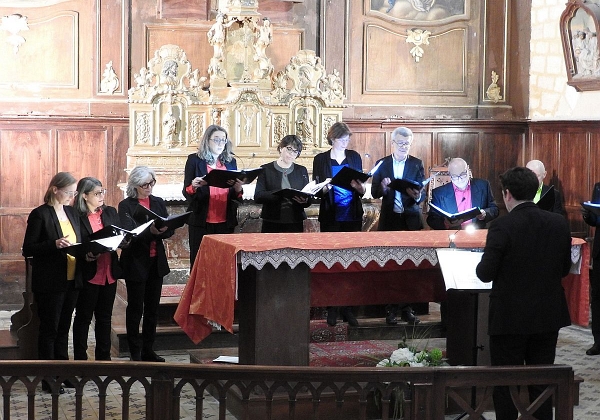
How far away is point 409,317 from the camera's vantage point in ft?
25.8

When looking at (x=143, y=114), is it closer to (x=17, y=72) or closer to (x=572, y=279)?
(x=17, y=72)

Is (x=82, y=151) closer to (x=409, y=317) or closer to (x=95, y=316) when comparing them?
(x=95, y=316)

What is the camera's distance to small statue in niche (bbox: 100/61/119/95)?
34.2 ft

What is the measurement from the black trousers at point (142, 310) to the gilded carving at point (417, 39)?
18.3 ft

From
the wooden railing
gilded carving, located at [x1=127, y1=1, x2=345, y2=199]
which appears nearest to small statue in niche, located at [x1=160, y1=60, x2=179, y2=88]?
gilded carving, located at [x1=127, y1=1, x2=345, y2=199]

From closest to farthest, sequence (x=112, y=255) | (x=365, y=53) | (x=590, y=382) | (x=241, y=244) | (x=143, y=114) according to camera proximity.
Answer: (x=241, y=244) < (x=112, y=255) < (x=590, y=382) < (x=143, y=114) < (x=365, y=53)

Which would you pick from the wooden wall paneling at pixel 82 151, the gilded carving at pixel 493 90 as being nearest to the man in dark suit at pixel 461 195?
the wooden wall paneling at pixel 82 151

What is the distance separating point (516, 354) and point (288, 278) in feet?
5.15

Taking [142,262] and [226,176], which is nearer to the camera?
[142,262]

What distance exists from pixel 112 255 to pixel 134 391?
3.12 feet

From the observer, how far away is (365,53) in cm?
1131

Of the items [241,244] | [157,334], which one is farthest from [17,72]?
[241,244]

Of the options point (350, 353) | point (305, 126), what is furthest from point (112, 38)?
point (350, 353)

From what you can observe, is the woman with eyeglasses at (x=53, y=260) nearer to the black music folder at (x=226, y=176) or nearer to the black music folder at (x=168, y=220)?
the black music folder at (x=168, y=220)
